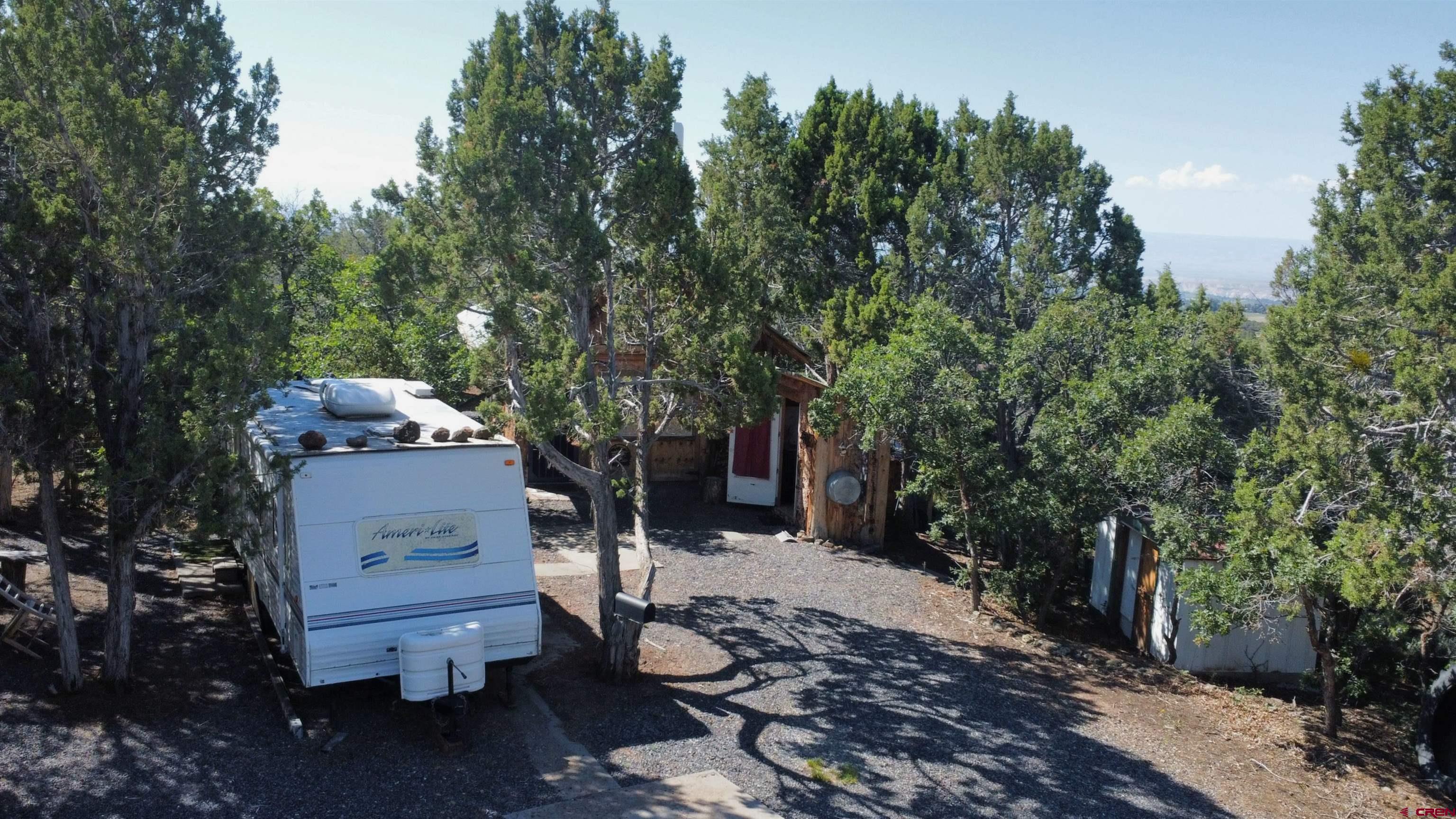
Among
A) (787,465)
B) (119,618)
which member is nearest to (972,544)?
(787,465)

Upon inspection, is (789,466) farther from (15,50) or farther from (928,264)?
(15,50)

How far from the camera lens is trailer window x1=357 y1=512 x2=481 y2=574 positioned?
7.82 meters

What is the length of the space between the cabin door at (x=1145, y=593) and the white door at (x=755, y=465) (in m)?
7.22

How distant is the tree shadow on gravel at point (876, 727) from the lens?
744 centimetres

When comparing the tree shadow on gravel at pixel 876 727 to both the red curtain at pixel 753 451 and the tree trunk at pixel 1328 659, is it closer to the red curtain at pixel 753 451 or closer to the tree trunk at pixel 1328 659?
the tree trunk at pixel 1328 659

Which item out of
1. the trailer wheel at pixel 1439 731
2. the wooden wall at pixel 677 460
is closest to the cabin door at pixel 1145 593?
the trailer wheel at pixel 1439 731

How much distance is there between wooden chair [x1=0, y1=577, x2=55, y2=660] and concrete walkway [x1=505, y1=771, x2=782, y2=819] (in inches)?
202

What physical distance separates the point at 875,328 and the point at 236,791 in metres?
11.8

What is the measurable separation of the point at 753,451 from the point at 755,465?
0.96ft

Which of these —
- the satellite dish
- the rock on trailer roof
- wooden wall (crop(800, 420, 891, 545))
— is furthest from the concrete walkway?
wooden wall (crop(800, 420, 891, 545))

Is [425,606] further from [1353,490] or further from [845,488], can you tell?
[845,488]

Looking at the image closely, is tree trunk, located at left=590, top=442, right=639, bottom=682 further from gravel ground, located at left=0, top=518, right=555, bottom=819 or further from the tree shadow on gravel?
gravel ground, located at left=0, top=518, right=555, bottom=819

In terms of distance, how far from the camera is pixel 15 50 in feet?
24.7

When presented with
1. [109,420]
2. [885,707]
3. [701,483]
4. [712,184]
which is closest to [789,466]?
[701,483]
